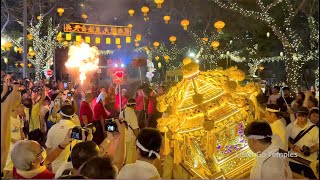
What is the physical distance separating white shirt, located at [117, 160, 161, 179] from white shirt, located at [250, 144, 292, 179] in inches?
38.1

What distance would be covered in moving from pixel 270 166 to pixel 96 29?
80.4ft

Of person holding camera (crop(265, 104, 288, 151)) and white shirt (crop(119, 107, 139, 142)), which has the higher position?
person holding camera (crop(265, 104, 288, 151))

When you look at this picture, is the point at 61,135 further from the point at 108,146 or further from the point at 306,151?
the point at 306,151

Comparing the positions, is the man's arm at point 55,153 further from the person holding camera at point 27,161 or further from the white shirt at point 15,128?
the white shirt at point 15,128

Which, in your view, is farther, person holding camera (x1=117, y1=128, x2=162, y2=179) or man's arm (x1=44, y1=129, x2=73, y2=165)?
man's arm (x1=44, y1=129, x2=73, y2=165)

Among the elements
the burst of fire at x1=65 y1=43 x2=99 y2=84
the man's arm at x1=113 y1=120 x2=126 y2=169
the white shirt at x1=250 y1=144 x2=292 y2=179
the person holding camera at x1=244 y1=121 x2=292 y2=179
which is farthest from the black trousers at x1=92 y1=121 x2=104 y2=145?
the burst of fire at x1=65 y1=43 x2=99 y2=84

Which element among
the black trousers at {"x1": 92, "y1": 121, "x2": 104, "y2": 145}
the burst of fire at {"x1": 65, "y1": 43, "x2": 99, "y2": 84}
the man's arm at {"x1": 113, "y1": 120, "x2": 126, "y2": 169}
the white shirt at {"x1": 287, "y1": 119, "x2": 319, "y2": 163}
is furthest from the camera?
the burst of fire at {"x1": 65, "y1": 43, "x2": 99, "y2": 84}

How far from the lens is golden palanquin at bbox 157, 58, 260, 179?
596 cm

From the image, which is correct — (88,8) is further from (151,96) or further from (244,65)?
(151,96)

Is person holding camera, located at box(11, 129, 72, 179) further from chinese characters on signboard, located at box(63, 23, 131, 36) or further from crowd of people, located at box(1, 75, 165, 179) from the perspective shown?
chinese characters on signboard, located at box(63, 23, 131, 36)

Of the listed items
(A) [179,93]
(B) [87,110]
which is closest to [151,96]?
(B) [87,110]

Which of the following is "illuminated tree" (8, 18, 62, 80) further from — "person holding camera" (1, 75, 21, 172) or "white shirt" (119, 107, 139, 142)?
"person holding camera" (1, 75, 21, 172)

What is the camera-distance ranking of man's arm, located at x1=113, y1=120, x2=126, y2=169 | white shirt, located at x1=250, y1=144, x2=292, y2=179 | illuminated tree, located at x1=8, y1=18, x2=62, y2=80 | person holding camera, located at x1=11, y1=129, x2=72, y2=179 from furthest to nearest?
illuminated tree, located at x1=8, y1=18, x2=62, y2=80 → man's arm, located at x1=113, y1=120, x2=126, y2=169 → white shirt, located at x1=250, y1=144, x2=292, y2=179 → person holding camera, located at x1=11, y1=129, x2=72, y2=179

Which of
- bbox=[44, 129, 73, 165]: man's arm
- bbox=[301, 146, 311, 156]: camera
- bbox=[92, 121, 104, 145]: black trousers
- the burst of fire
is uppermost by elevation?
the burst of fire
